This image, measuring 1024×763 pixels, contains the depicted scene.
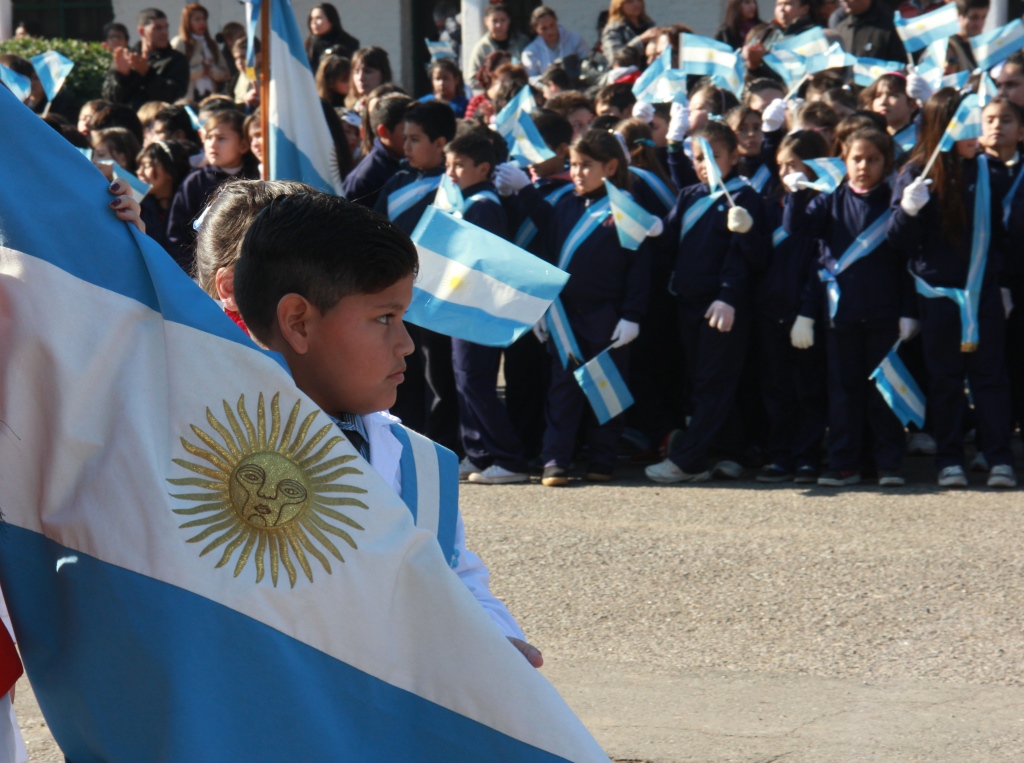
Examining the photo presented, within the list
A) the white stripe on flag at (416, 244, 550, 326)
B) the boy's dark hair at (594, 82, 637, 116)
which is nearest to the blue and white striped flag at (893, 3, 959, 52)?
the boy's dark hair at (594, 82, 637, 116)

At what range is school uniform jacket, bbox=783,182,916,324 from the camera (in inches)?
265

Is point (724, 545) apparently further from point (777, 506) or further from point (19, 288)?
point (19, 288)

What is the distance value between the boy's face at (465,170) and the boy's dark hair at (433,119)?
331 millimetres

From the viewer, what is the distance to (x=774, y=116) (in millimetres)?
7469

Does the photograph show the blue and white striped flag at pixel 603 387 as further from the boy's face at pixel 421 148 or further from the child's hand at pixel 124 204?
the child's hand at pixel 124 204

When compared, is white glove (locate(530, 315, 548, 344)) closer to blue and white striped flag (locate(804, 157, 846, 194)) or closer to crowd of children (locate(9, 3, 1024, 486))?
crowd of children (locate(9, 3, 1024, 486))

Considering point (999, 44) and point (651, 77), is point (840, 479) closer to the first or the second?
point (999, 44)

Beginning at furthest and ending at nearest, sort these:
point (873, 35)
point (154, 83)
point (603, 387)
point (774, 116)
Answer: point (154, 83)
point (873, 35)
point (774, 116)
point (603, 387)

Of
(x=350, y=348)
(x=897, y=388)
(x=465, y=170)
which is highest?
(x=350, y=348)

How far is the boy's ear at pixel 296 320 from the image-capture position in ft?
6.57

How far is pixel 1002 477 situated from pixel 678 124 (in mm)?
2764

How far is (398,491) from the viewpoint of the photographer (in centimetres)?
212

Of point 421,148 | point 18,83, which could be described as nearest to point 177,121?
point 18,83

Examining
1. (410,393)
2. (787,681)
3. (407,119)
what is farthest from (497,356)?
(787,681)
